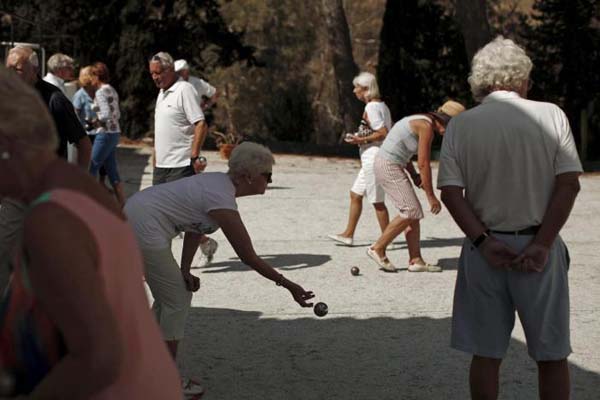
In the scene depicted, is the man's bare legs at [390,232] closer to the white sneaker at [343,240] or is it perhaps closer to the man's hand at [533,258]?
the white sneaker at [343,240]

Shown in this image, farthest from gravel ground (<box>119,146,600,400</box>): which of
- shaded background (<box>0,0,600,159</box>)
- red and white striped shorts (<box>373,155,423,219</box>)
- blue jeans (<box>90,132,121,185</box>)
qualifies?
shaded background (<box>0,0,600,159</box>)

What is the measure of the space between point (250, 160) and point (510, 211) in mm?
1237

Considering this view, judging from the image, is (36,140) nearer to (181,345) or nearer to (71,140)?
(71,140)

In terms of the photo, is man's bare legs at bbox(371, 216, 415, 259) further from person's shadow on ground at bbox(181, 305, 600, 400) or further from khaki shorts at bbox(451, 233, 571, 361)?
khaki shorts at bbox(451, 233, 571, 361)

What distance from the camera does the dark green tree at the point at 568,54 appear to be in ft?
96.2

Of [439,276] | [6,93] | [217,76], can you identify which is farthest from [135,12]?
[6,93]

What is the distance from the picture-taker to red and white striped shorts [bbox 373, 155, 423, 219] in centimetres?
968

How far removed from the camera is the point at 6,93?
2.19 m

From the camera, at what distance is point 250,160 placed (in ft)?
17.3

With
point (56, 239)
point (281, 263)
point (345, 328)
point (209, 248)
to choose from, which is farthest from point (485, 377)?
point (281, 263)

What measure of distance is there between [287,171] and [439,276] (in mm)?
11563

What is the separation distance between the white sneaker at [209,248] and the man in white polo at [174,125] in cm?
65

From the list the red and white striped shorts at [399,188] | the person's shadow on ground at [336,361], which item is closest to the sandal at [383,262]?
the red and white striped shorts at [399,188]

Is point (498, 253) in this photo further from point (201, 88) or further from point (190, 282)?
point (201, 88)
